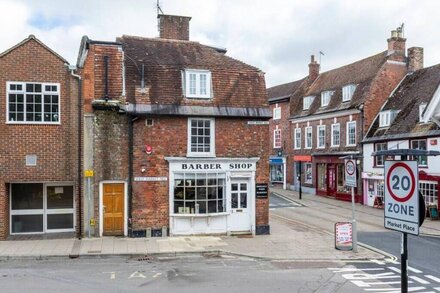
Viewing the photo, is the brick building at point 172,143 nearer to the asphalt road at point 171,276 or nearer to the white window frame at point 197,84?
the white window frame at point 197,84

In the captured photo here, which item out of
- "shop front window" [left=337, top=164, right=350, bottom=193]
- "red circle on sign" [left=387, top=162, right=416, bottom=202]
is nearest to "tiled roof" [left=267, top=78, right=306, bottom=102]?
"shop front window" [left=337, top=164, right=350, bottom=193]

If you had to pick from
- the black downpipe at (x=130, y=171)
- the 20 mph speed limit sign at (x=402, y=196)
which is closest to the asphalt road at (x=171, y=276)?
the black downpipe at (x=130, y=171)

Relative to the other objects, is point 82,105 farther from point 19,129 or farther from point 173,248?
point 173,248

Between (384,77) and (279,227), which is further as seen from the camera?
(384,77)

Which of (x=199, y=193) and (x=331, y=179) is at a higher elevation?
(x=199, y=193)

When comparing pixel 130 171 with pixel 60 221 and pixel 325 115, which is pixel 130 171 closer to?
pixel 60 221

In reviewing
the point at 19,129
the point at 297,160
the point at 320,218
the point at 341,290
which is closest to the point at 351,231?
the point at 341,290

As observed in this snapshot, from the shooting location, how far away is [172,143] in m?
18.8

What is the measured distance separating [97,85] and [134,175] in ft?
12.8

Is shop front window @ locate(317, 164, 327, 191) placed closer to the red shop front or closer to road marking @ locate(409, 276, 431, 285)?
the red shop front

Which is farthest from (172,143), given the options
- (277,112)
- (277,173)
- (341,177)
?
(277,173)

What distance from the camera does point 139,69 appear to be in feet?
62.1

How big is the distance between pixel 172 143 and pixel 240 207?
13.1ft

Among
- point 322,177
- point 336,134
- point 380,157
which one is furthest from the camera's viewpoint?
point 322,177
